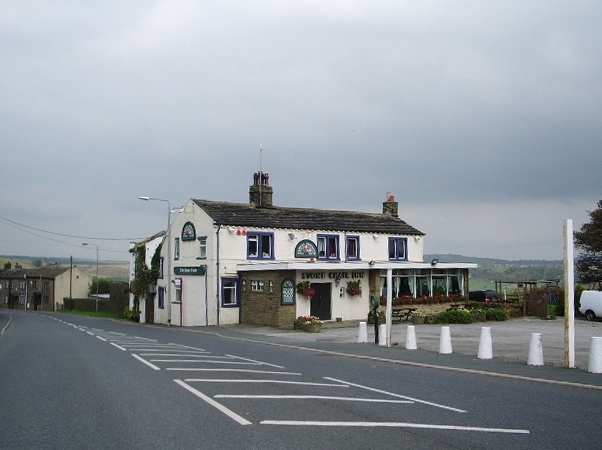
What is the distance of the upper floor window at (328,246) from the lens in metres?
39.6

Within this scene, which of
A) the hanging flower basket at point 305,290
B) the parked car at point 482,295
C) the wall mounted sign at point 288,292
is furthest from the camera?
the parked car at point 482,295

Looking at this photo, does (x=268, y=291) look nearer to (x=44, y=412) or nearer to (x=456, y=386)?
(x=456, y=386)

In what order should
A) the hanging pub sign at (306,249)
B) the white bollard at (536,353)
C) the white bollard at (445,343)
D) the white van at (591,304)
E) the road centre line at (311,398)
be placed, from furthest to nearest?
the hanging pub sign at (306,249), the white van at (591,304), the white bollard at (445,343), the white bollard at (536,353), the road centre line at (311,398)

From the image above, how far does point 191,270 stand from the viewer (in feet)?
125

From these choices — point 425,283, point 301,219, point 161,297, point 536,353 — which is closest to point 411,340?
point 536,353

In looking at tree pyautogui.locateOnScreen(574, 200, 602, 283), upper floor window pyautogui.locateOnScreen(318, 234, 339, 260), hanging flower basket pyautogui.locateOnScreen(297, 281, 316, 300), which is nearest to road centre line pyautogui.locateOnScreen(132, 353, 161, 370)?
hanging flower basket pyautogui.locateOnScreen(297, 281, 316, 300)

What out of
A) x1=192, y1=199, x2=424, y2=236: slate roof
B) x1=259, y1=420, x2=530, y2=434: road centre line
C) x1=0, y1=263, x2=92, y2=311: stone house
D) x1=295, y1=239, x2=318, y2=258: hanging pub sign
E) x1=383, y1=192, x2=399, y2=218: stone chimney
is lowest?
x1=0, y1=263, x2=92, y2=311: stone house

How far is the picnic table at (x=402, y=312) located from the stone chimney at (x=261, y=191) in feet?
36.4

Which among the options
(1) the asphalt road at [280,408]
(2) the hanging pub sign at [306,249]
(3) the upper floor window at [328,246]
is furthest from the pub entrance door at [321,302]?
(1) the asphalt road at [280,408]

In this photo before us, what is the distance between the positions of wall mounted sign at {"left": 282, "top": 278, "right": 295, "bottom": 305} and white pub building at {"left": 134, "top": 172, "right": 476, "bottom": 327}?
5 centimetres

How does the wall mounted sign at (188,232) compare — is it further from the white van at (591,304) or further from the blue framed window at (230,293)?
the white van at (591,304)

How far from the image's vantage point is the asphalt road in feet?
23.4

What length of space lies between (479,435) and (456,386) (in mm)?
4130

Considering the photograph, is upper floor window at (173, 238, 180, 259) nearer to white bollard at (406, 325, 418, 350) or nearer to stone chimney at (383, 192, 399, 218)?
stone chimney at (383, 192, 399, 218)
